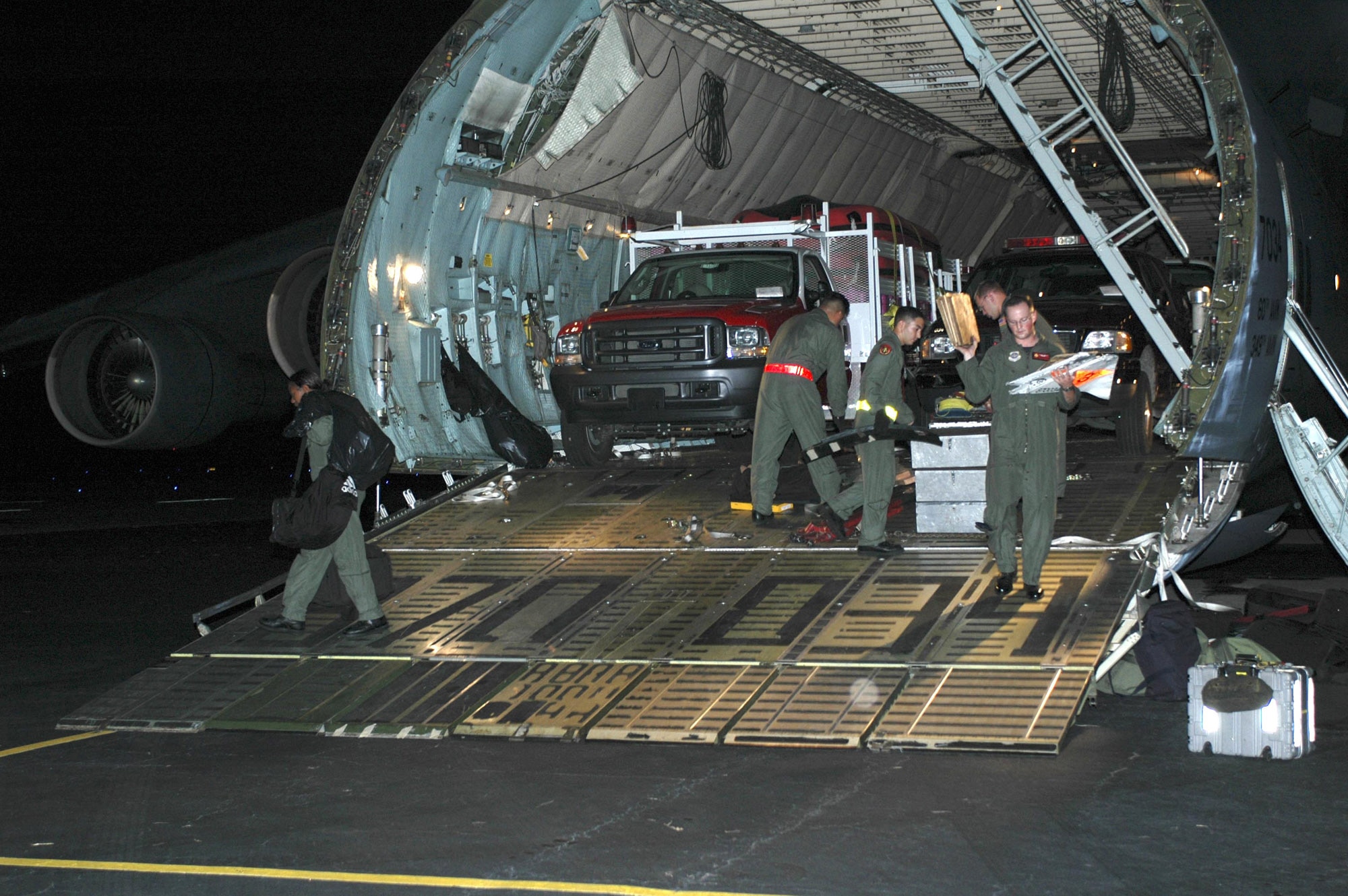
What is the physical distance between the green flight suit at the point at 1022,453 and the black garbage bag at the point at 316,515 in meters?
4.05

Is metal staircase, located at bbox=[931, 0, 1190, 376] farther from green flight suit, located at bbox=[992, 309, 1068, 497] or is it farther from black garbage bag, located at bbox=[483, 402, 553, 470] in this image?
black garbage bag, located at bbox=[483, 402, 553, 470]

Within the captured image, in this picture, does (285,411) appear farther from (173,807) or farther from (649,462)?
(173,807)

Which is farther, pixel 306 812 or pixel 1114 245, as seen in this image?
pixel 1114 245

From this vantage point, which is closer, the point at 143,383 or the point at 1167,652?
the point at 1167,652

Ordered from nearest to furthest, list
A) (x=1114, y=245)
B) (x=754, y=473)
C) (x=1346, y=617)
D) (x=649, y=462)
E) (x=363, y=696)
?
(x=363, y=696), (x=1346, y=617), (x=754, y=473), (x=1114, y=245), (x=649, y=462)

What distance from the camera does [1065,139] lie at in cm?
1167

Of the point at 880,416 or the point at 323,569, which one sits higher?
the point at 880,416

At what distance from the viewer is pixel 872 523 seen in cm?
916

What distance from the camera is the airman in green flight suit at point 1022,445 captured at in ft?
26.3

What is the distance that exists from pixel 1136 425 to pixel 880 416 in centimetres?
368

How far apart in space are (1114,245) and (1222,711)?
234 inches

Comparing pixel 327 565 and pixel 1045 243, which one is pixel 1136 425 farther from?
pixel 327 565

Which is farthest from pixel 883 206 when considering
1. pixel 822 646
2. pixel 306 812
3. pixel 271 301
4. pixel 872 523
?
pixel 306 812

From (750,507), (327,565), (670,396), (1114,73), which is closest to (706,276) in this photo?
(670,396)
